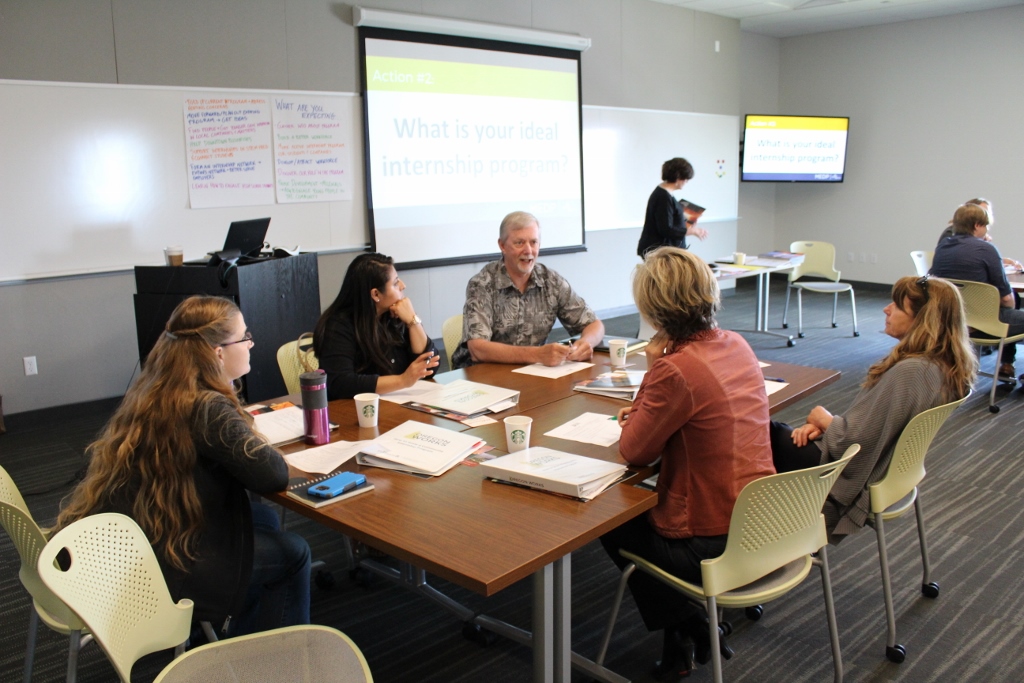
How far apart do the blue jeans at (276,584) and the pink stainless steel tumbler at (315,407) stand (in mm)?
275

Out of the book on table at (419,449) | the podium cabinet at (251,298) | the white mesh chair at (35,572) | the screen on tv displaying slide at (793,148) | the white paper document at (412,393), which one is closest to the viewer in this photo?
the white mesh chair at (35,572)

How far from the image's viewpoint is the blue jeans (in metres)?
2.03

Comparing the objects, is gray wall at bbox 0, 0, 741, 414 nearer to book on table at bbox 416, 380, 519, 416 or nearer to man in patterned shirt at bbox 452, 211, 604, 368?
man in patterned shirt at bbox 452, 211, 604, 368

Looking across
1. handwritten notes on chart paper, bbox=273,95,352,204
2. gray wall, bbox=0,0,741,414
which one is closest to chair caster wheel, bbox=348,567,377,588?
gray wall, bbox=0,0,741,414

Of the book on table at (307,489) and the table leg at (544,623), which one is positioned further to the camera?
the book on table at (307,489)

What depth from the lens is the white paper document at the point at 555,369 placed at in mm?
2913

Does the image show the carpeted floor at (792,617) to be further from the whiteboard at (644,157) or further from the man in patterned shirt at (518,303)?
the whiteboard at (644,157)

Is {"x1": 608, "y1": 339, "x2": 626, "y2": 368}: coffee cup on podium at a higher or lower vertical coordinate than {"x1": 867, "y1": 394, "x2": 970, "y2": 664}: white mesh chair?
higher

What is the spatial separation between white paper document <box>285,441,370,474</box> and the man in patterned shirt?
1.07 metres

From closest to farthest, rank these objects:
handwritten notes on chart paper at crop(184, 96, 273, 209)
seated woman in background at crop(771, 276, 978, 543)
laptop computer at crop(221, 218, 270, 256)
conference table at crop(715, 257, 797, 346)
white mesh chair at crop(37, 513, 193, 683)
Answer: white mesh chair at crop(37, 513, 193, 683)
seated woman in background at crop(771, 276, 978, 543)
laptop computer at crop(221, 218, 270, 256)
handwritten notes on chart paper at crop(184, 96, 273, 209)
conference table at crop(715, 257, 797, 346)

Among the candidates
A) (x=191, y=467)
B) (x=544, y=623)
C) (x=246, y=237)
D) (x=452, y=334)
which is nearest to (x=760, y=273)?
(x=452, y=334)

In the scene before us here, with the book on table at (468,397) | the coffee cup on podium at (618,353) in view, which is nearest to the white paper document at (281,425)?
the book on table at (468,397)

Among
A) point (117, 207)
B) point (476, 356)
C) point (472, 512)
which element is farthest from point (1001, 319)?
point (117, 207)

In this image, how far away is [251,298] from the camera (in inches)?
164
